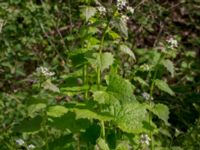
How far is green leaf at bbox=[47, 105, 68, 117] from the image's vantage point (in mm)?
2445

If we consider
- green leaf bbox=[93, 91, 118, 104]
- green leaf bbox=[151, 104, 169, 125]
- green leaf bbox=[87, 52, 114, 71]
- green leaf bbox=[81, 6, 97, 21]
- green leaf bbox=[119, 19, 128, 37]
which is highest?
green leaf bbox=[81, 6, 97, 21]

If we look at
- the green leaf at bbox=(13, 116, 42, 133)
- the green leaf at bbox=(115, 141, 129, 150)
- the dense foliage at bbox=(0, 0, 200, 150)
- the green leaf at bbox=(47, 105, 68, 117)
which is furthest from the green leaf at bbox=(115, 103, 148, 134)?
the green leaf at bbox=(13, 116, 42, 133)

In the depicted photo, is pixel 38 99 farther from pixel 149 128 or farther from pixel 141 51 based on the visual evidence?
pixel 141 51

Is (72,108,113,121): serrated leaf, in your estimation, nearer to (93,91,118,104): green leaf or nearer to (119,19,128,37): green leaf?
(93,91,118,104): green leaf

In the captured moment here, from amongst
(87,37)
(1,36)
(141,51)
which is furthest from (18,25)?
(87,37)

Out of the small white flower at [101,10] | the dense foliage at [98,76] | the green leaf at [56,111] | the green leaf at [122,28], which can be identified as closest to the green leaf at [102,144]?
the dense foliage at [98,76]

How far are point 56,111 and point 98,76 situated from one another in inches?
9.6

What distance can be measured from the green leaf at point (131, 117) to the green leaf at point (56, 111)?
0.25 m

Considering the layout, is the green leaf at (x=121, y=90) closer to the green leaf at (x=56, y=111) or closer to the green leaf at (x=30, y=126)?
the green leaf at (x=56, y=111)

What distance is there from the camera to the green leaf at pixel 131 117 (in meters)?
2.38

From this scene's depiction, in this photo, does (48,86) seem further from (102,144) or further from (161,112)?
(161,112)

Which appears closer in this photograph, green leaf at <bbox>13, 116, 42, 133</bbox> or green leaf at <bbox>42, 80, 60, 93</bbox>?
green leaf at <bbox>42, 80, 60, 93</bbox>

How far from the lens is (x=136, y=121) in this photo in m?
2.39

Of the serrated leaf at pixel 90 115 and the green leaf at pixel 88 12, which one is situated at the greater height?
the green leaf at pixel 88 12
